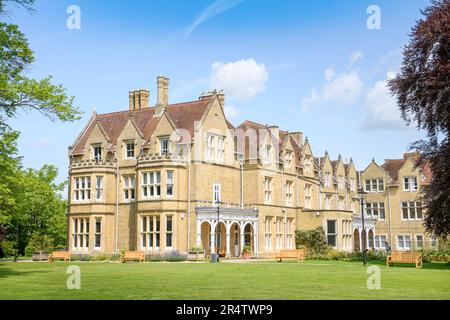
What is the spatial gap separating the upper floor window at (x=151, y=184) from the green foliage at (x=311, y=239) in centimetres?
1537

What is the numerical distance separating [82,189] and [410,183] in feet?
123

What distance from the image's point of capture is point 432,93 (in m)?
29.5

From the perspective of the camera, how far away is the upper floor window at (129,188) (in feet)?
149

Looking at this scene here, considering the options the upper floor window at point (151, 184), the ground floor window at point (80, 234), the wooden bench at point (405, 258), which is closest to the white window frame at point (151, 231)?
the upper floor window at point (151, 184)

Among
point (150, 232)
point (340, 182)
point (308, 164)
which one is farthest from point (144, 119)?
point (340, 182)

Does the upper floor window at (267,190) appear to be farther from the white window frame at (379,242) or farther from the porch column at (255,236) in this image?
the white window frame at (379,242)

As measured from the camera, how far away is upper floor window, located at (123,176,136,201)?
4556cm

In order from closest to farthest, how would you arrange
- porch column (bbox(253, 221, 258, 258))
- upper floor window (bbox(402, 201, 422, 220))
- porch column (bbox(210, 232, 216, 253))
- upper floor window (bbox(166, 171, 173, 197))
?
1. porch column (bbox(210, 232, 216, 253))
2. upper floor window (bbox(166, 171, 173, 197))
3. porch column (bbox(253, 221, 258, 258))
4. upper floor window (bbox(402, 201, 422, 220))

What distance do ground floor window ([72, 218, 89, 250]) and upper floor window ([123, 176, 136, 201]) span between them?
3.64m

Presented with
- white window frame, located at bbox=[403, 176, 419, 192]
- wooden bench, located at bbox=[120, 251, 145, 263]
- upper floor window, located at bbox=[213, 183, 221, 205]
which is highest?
white window frame, located at bbox=[403, 176, 419, 192]

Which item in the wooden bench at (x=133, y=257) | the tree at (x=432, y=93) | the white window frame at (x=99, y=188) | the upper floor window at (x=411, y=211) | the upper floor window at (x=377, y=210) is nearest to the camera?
the tree at (x=432, y=93)

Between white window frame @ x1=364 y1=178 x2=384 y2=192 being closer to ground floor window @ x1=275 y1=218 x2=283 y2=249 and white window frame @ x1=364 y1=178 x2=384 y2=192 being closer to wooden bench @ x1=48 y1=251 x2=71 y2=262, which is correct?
ground floor window @ x1=275 y1=218 x2=283 y2=249

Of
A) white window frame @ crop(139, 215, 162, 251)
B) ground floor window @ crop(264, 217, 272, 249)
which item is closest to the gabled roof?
white window frame @ crop(139, 215, 162, 251)

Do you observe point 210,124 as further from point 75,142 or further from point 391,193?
point 391,193
